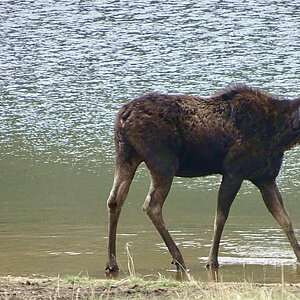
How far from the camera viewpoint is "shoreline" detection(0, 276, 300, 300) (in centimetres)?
857

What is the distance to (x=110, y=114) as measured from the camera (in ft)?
71.9

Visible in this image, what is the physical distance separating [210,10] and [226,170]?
21.4 m

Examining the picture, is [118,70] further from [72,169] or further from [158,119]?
[158,119]

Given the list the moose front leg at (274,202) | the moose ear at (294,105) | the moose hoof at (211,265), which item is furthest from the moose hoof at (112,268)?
the moose ear at (294,105)

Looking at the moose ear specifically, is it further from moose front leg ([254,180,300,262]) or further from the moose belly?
the moose belly

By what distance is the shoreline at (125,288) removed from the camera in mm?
8570

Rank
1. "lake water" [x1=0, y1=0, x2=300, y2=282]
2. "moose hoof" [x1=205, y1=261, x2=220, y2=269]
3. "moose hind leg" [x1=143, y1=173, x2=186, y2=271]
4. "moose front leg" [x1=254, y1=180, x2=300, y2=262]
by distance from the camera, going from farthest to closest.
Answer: "lake water" [x1=0, y1=0, x2=300, y2=282], "moose front leg" [x1=254, y1=180, x2=300, y2=262], "moose hind leg" [x1=143, y1=173, x2=186, y2=271], "moose hoof" [x1=205, y1=261, x2=220, y2=269]

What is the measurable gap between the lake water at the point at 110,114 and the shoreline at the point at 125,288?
97cm

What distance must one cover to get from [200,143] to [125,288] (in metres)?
2.43

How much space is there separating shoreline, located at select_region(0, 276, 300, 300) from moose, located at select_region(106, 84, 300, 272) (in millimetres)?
1491

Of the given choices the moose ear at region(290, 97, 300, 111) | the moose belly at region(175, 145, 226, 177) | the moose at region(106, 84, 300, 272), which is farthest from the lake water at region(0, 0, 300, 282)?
the moose ear at region(290, 97, 300, 111)

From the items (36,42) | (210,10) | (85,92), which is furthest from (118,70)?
(210,10)

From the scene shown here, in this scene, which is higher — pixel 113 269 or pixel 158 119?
pixel 158 119

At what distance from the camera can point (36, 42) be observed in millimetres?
29391
